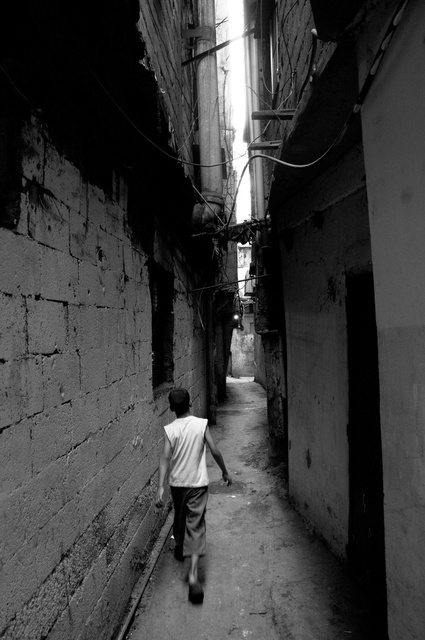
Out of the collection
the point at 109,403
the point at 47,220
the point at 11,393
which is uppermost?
the point at 47,220

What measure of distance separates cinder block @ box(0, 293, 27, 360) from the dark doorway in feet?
9.65

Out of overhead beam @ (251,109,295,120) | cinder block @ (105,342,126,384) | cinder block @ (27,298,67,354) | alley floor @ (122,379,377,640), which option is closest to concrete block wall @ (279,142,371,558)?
alley floor @ (122,379,377,640)

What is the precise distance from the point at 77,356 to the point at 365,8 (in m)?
2.57

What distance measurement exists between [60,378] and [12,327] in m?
0.56

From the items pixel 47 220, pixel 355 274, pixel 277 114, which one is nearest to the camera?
pixel 47 220

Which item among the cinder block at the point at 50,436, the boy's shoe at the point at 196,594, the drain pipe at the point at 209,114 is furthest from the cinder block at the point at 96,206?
the drain pipe at the point at 209,114

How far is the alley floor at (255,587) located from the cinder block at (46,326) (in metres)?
2.41

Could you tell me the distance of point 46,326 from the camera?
7.45 feet

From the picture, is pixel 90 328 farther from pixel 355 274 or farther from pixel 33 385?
pixel 355 274

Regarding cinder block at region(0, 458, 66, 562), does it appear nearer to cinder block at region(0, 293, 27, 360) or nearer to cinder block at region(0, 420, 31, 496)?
cinder block at region(0, 420, 31, 496)

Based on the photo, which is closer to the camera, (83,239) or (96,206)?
(83,239)

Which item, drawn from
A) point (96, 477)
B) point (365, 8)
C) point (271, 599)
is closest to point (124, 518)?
point (96, 477)

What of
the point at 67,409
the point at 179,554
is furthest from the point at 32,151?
the point at 179,554

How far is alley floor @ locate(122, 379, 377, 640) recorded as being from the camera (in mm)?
3191
